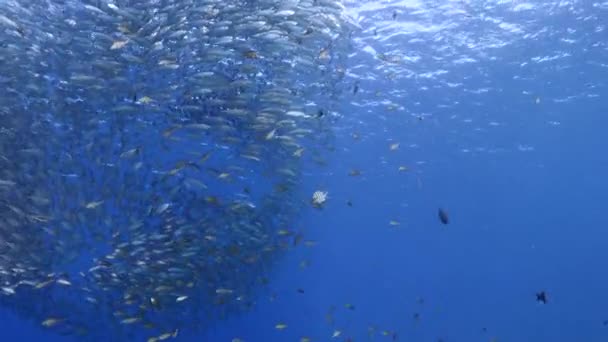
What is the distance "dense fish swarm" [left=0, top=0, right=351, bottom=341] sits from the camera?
11.5m

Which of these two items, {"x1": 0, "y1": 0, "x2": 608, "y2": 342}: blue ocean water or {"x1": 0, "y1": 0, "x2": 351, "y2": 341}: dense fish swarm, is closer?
{"x1": 0, "y1": 0, "x2": 351, "y2": 341}: dense fish swarm

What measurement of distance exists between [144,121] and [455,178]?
26.1m

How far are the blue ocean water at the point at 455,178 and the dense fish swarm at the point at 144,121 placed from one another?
2.49 metres

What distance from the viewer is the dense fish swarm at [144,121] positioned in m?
11.5

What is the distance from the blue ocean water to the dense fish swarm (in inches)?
98.1

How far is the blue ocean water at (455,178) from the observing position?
21.2 metres

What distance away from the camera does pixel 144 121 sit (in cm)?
1473

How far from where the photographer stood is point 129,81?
1342cm

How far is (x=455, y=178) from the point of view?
1479 inches

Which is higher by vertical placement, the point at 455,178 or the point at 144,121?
the point at 144,121

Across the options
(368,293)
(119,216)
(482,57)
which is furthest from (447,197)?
(368,293)

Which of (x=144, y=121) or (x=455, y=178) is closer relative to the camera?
(x=144, y=121)

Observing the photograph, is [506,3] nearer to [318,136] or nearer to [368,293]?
[318,136]

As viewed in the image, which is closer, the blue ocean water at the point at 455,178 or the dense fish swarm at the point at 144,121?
the dense fish swarm at the point at 144,121
